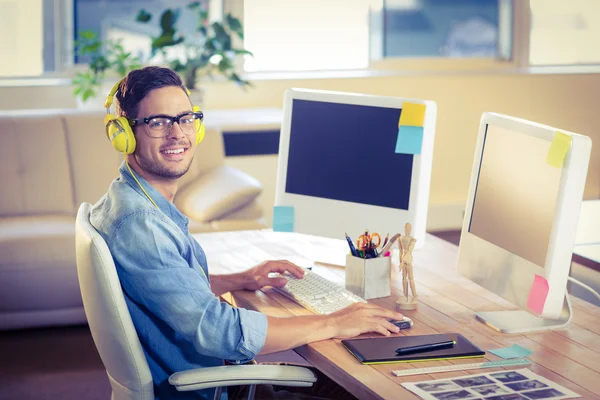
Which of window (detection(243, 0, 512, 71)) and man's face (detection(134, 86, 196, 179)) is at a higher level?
window (detection(243, 0, 512, 71))

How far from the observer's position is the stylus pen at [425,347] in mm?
1794

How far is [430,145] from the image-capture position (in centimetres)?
238

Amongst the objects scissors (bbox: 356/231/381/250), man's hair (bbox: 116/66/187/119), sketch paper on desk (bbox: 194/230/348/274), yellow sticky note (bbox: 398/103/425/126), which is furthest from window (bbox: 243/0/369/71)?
man's hair (bbox: 116/66/187/119)

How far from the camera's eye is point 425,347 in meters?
1.81

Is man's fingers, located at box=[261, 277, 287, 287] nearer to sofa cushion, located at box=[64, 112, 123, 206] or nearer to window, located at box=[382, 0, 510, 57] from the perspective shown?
sofa cushion, located at box=[64, 112, 123, 206]

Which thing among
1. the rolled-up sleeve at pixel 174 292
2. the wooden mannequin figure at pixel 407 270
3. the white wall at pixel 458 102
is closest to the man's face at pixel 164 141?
the rolled-up sleeve at pixel 174 292

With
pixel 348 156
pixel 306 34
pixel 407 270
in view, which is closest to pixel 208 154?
pixel 306 34

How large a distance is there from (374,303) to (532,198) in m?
0.48

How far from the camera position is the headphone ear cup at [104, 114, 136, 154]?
6.13ft

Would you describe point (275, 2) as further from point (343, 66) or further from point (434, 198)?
point (434, 198)

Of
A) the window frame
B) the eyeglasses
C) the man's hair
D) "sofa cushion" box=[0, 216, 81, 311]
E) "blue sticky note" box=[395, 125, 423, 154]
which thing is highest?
the window frame

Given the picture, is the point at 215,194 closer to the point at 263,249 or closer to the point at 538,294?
the point at 263,249

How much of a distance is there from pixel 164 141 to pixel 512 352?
0.84 meters

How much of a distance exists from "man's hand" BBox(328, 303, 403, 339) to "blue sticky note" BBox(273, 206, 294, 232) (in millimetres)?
636
